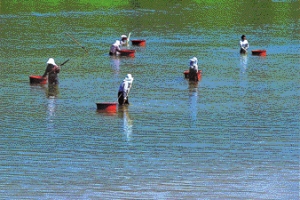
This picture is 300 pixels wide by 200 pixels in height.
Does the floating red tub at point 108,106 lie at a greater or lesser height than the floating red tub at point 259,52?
greater

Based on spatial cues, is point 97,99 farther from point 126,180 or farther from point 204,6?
point 204,6

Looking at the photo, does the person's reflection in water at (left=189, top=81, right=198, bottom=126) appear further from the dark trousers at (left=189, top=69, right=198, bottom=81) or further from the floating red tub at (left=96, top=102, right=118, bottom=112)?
the floating red tub at (left=96, top=102, right=118, bottom=112)

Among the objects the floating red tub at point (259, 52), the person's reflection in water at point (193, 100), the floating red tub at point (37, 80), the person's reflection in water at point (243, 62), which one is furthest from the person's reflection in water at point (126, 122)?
the floating red tub at point (259, 52)

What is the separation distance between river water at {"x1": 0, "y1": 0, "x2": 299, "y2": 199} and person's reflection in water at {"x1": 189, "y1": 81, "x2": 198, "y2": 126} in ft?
0.11

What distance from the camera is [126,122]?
87.9ft

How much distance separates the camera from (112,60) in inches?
1645

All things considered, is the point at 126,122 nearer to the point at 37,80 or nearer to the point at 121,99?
the point at 121,99

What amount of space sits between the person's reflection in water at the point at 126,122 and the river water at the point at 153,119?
1.1 inches

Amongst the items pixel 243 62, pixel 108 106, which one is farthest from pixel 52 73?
pixel 243 62

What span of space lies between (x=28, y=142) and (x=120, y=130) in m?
2.87

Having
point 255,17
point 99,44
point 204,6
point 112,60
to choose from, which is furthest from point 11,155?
point 204,6

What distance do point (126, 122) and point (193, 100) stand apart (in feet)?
15.6

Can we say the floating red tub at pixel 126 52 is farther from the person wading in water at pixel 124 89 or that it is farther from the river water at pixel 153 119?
the person wading in water at pixel 124 89

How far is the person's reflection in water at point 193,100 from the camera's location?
27.5 m
